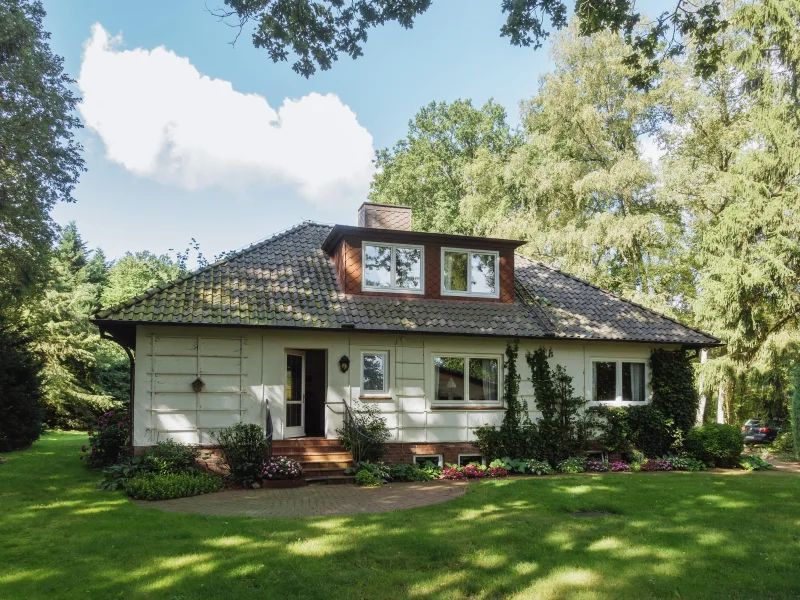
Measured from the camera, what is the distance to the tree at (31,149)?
16.9 metres

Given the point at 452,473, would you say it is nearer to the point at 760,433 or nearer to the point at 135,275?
the point at 760,433

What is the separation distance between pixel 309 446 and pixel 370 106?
30.7 ft

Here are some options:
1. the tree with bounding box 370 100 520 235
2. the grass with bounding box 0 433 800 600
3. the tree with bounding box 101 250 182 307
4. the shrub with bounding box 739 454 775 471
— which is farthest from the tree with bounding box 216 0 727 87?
the tree with bounding box 101 250 182 307

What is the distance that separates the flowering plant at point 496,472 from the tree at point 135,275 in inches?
1201

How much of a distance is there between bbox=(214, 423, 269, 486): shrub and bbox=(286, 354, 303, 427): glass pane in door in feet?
5.41

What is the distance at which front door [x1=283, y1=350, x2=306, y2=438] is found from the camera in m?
14.7

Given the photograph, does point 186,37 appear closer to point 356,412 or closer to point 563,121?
point 356,412

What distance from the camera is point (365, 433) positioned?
45.2 ft

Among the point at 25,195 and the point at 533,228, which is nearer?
the point at 25,195

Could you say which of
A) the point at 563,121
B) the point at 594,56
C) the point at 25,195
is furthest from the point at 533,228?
the point at 25,195

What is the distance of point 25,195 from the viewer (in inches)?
702

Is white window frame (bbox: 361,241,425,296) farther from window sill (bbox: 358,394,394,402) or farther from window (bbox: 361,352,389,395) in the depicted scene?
window sill (bbox: 358,394,394,402)

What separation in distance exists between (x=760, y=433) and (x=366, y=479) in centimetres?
2179

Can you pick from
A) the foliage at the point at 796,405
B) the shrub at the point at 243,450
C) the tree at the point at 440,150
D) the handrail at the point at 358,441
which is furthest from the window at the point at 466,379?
the tree at the point at 440,150
